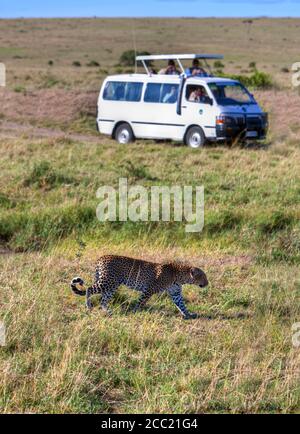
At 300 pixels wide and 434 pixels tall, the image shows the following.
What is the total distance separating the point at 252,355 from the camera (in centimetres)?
616

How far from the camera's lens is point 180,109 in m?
18.2

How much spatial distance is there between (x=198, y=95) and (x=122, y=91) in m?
2.23

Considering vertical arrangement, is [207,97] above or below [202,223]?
above

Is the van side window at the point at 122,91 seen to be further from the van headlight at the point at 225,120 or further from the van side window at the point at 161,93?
the van headlight at the point at 225,120

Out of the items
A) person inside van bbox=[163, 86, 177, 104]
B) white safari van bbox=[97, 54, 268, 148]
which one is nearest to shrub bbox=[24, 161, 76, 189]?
white safari van bbox=[97, 54, 268, 148]

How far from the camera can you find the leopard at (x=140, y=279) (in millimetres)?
7223

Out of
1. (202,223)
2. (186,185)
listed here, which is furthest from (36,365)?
(186,185)

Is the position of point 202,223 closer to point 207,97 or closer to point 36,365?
point 36,365

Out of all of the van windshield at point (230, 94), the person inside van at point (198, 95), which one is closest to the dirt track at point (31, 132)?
the person inside van at point (198, 95)

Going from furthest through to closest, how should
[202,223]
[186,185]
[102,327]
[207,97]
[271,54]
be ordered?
[271,54] < [207,97] < [186,185] < [202,223] < [102,327]

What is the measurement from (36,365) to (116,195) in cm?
650

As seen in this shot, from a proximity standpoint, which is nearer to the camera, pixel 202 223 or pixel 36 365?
pixel 36 365

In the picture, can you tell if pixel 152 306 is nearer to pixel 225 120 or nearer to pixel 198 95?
→ pixel 225 120

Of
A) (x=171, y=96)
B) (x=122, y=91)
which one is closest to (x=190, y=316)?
(x=171, y=96)
